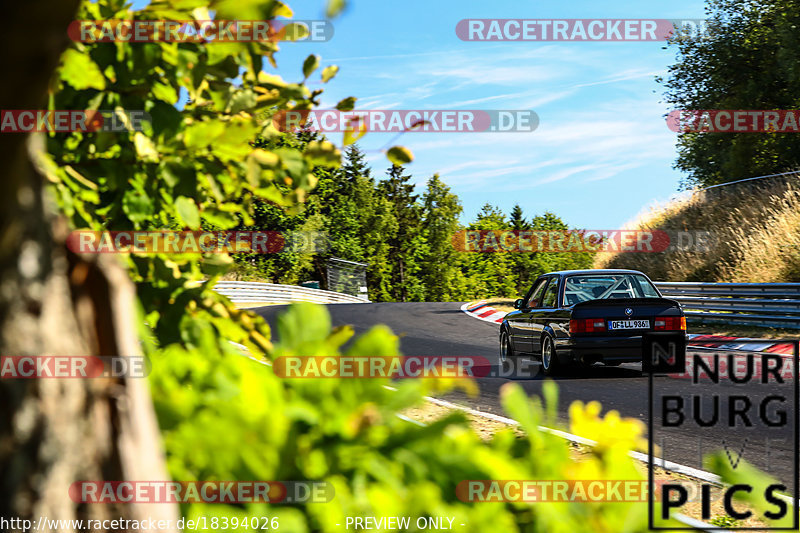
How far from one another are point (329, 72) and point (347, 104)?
0.18 m

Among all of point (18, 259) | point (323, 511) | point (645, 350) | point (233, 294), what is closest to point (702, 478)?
point (645, 350)

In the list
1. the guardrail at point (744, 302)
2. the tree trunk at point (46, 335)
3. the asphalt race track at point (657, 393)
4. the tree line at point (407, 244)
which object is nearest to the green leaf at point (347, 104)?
the asphalt race track at point (657, 393)

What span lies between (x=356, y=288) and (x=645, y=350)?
65596 millimetres

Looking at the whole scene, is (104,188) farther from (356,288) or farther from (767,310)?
(356,288)

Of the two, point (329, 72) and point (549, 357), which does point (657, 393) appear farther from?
point (329, 72)

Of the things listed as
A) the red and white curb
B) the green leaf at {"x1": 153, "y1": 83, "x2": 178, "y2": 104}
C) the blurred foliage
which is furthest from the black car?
the blurred foliage

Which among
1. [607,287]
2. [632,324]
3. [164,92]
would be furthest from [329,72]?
[607,287]

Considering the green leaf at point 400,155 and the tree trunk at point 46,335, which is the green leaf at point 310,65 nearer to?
the green leaf at point 400,155

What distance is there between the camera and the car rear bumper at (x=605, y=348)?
10.8 m

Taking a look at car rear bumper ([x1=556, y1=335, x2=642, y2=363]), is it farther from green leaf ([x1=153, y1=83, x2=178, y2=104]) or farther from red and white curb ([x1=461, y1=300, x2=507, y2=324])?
red and white curb ([x1=461, y1=300, x2=507, y2=324])

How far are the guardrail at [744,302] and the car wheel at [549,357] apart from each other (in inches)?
314

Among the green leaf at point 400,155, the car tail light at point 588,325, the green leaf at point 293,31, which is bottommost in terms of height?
the car tail light at point 588,325

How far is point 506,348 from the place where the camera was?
13727mm

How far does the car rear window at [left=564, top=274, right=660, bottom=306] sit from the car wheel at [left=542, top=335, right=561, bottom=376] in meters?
0.73
